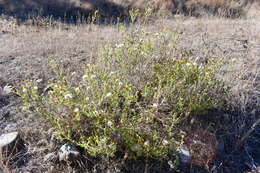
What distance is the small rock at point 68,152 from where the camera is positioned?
207 cm

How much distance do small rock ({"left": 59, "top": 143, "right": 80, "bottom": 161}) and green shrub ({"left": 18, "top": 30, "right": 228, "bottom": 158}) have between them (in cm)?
9

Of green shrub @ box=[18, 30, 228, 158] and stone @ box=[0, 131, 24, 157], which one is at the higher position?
green shrub @ box=[18, 30, 228, 158]

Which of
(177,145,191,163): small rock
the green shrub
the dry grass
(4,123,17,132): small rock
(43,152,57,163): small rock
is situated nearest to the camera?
the green shrub

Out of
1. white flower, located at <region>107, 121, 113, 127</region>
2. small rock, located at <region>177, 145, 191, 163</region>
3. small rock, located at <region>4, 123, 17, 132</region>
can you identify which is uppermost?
white flower, located at <region>107, 121, 113, 127</region>

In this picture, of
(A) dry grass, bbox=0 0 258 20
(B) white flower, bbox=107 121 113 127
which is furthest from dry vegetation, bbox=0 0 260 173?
(A) dry grass, bbox=0 0 258 20

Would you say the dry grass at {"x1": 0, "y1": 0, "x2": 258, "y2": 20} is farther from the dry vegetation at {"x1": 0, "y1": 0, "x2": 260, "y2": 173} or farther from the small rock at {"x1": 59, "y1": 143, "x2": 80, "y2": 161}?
the small rock at {"x1": 59, "y1": 143, "x2": 80, "y2": 161}

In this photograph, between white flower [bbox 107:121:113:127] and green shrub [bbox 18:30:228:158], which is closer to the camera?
white flower [bbox 107:121:113:127]

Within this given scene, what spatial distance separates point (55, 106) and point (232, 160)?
5.99 ft

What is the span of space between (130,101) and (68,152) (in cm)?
69

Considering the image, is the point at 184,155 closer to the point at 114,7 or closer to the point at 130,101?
the point at 130,101

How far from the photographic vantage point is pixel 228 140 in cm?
257

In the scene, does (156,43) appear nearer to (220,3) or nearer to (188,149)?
(188,149)

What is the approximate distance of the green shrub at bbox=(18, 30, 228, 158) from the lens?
6.69 feet

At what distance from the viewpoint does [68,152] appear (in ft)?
6.82
